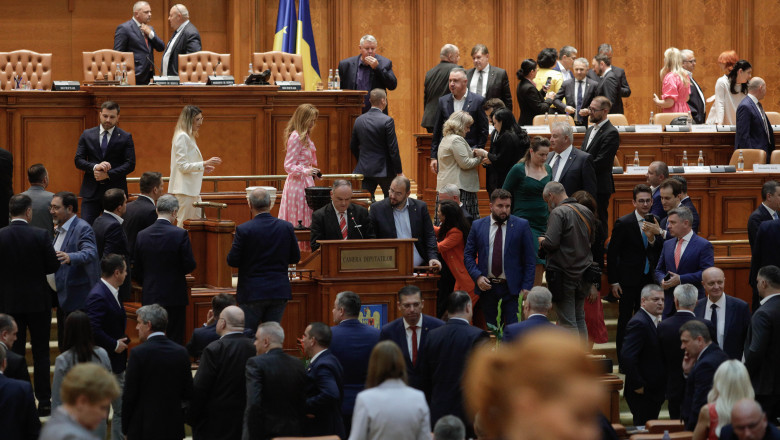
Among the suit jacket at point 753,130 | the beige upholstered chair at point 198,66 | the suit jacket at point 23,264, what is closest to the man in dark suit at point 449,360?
the suit jacket at point 23,264

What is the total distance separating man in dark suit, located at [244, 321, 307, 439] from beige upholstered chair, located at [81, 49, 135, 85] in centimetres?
707

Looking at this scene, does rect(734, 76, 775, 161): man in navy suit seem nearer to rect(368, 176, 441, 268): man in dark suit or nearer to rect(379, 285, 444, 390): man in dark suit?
rect(368, 176, 441, 268): man in dark suit

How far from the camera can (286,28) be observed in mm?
13758

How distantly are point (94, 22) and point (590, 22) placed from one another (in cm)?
699

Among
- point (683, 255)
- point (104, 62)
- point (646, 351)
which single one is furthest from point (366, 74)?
point (646, 351)

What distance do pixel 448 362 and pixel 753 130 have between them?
713 cm

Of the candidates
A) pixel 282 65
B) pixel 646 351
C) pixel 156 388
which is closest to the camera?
pixel 156 388

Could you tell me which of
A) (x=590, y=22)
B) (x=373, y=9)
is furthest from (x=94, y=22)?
(x=590, y=22)

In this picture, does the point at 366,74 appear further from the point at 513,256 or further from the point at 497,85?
the point at 513,256

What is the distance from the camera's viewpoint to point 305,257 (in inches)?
359

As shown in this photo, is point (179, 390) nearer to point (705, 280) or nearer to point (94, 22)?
point (705, 280)

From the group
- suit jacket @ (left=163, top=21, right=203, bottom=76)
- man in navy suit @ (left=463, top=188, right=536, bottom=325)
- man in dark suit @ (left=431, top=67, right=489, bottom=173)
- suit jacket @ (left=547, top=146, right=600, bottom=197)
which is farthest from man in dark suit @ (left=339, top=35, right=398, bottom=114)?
man in navy suit @ (left=463, top=188, right=536, bottom=325)

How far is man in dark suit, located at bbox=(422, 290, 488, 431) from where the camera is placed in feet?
20.0

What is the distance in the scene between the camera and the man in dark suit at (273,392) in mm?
5707
